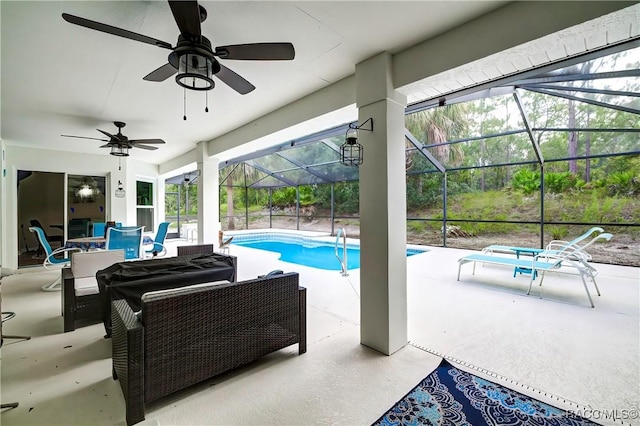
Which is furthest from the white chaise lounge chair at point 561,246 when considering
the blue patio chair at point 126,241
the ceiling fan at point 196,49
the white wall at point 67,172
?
the white wall at point 67,172

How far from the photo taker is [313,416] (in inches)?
68.9

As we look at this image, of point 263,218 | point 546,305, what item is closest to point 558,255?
point 546,305

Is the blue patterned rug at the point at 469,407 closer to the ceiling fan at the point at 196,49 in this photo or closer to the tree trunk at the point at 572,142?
the ceiling fan at the point at 196,49

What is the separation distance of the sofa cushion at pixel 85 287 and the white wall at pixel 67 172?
3569mm

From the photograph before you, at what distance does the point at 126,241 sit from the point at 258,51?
14.8ft

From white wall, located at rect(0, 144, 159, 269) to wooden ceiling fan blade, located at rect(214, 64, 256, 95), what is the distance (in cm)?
587

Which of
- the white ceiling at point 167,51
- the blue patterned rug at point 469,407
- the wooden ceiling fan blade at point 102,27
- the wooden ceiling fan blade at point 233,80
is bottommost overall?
the blue patterned rug at point 469,407

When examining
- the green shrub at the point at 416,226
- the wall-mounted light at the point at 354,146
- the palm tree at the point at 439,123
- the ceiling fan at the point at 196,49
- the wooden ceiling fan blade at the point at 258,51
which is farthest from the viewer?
the green shrub at the point at 416,226

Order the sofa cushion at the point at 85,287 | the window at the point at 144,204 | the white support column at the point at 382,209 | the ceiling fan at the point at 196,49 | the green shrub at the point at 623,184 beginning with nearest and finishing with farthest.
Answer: the ceiling fan at the point at 196,49 < the white support column at the point at 382,209 < the sofa cushion at the point at 85,287 < the green shrub at the point at 623,184 < the window at the point at 144,204

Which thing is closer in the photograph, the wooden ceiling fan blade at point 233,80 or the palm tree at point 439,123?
the wooden ceiling fan blade at point 233,80

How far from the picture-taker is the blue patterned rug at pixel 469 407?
1698mm

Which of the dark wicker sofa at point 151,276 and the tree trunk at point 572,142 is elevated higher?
the tree trunk at point 572,142

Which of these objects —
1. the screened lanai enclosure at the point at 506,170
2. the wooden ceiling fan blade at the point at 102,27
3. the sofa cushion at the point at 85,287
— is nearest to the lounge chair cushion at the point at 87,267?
the sofa cushion at the point at 85,287

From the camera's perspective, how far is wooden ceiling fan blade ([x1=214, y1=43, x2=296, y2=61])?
1803 millimetres
